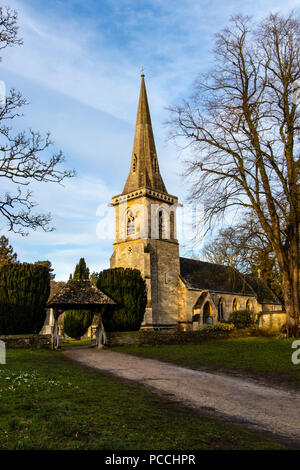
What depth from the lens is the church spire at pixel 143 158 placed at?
35.2 m

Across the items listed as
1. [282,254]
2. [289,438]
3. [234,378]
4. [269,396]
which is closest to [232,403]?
[269,396]

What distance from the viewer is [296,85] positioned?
18.0 meters

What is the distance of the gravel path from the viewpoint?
6.17 metres

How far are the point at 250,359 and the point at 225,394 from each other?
6.03 m

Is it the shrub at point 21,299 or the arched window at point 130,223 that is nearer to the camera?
the shrub at point 21,299

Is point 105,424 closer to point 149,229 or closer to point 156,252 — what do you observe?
point 156,252

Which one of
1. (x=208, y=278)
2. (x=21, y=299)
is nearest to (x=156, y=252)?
(x=208, y=278)

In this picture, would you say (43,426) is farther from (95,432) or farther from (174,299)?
(174,299)

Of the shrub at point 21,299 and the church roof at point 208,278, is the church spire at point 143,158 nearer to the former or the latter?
the church roof at point 208,278

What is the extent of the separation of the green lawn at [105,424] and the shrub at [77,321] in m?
27.8

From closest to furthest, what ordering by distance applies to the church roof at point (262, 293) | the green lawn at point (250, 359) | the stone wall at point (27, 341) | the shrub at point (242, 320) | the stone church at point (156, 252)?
1. the green lawn at point (250, 359)
2. the stone wall at point (27, 341)
3. the shrub at point (242, 320)
4. the stone church at point (156, 252)
5. the church roof at point (262, 293)

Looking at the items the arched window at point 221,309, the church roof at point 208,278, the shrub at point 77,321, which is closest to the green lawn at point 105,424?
the church roof at point 208,278

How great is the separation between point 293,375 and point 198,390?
3.75 m

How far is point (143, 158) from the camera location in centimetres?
3603
